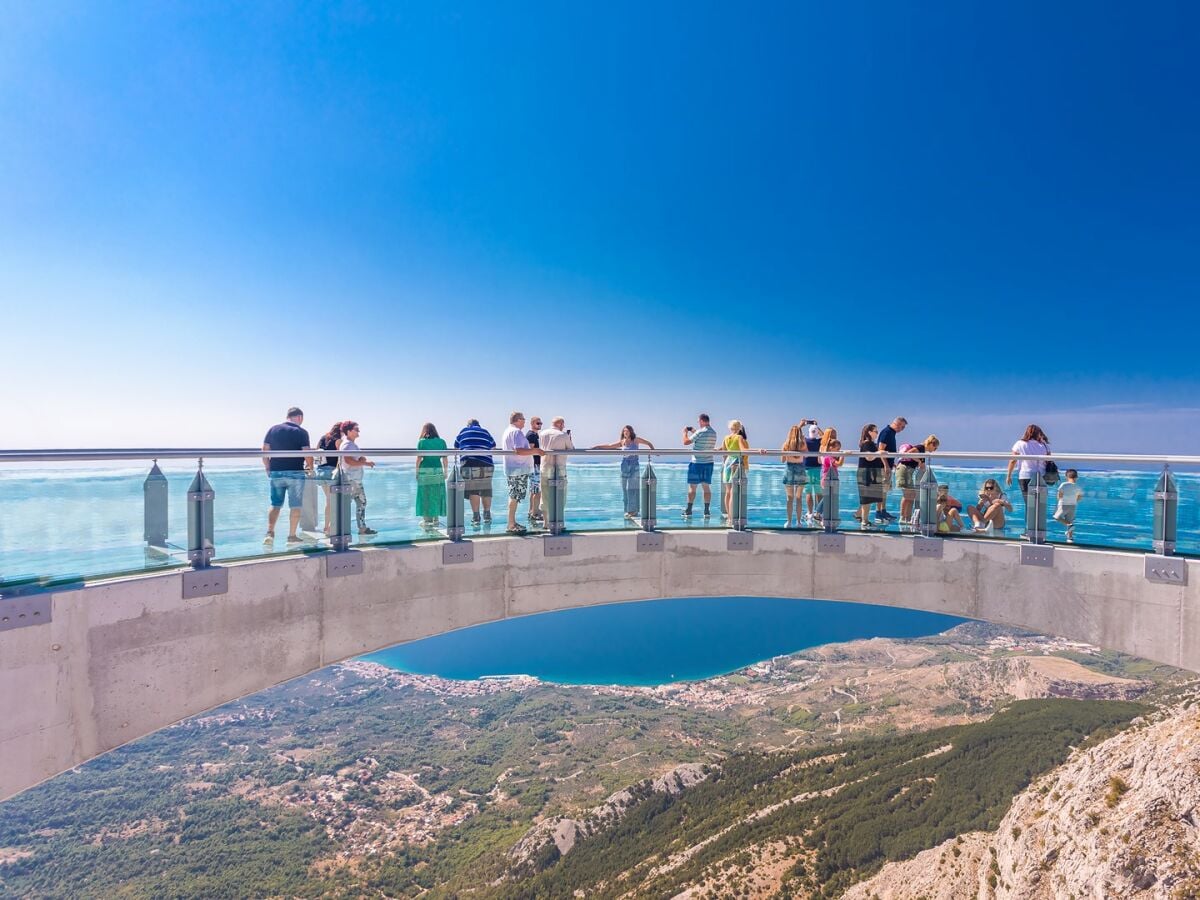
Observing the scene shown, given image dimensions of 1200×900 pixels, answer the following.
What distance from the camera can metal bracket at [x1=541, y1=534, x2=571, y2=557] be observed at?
31.0 ft

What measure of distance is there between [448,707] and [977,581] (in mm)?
84773

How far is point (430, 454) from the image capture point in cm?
833

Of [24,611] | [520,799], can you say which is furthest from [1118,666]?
[24,611]

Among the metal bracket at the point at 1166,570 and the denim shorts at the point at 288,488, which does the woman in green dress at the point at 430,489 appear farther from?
the metal bracket at the point at 1166,570

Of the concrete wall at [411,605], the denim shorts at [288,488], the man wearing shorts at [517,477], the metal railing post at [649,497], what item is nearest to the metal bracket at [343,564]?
the concrete wall at [411,605]

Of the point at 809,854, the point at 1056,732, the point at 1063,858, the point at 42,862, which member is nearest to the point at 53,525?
the point at 1063,858

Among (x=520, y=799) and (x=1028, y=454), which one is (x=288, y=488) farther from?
(x=520, y=799)

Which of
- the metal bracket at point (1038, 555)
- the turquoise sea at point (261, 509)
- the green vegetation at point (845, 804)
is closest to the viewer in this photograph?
the turquoise sea at point (261, 509)

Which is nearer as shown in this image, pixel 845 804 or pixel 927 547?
pixel 927 547

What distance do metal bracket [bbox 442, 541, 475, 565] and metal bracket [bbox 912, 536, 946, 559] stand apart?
25.0ft

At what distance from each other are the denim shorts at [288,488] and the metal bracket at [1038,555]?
36.1 feet

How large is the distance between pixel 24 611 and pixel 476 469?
5255mm

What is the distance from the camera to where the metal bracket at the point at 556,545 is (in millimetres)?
9438

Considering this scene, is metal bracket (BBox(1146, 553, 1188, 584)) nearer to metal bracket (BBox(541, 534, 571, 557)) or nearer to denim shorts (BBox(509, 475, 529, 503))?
metal bracket (BBox(541, 534, 571, 557))
